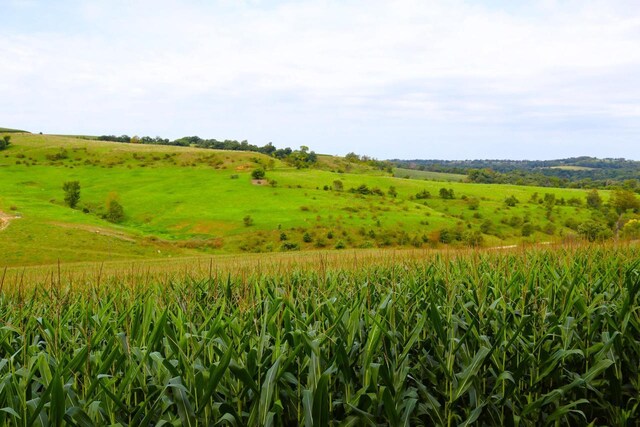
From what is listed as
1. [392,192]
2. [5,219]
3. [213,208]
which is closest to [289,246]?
[213,208]

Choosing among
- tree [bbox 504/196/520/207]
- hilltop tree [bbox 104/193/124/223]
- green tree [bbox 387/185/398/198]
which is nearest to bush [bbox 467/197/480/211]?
tree [bbox 504/196/520/207]

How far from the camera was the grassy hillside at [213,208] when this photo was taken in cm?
5972

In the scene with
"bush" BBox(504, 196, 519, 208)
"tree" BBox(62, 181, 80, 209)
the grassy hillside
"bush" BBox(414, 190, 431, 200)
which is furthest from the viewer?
"bush" BBox(414, 190, 431, 200)

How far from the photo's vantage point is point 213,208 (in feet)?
318

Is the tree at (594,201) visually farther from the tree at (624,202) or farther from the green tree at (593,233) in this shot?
the green tree at (593,233)

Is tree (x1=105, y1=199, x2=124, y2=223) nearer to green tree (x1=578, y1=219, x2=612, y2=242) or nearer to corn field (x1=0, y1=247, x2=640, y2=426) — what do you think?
green tree (x1=578, y1=219, x2=612, y2=242)

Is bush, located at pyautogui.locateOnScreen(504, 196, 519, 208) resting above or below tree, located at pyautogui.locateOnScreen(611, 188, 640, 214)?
below

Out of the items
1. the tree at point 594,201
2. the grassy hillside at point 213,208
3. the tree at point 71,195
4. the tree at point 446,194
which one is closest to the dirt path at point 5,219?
the grassy hillside at point 213,208

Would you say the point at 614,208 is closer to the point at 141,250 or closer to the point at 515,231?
the point at 515,231

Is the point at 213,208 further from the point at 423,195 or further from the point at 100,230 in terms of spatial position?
the point at 423,195

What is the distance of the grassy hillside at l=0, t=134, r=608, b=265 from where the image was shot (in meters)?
59.7

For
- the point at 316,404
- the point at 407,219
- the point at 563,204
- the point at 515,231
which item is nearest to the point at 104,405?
the point at 316,404

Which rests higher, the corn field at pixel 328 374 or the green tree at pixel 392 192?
the corn field at pixel 328 374

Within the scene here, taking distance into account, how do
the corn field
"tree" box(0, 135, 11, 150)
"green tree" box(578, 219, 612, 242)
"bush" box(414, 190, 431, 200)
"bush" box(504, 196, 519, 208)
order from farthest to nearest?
"tree" box(0, 135, 11, 150)
"bush" box(414, 190, 431, 200)
"bush" box(504, 196, 519, 208)
"green tree" box(578, 219, 612, 242)
the corn field
